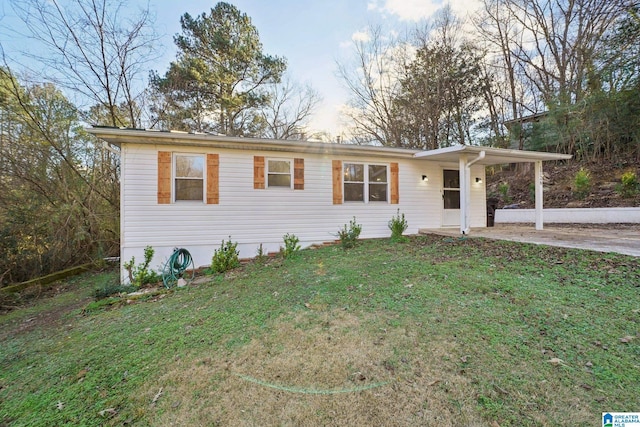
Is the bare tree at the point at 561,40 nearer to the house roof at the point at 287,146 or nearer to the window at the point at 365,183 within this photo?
the house roof at the point at 287,146

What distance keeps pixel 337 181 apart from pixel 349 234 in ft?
4.98

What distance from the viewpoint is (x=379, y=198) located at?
7934 millimetres

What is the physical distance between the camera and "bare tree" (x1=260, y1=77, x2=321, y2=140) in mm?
15133

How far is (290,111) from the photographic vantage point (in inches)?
632

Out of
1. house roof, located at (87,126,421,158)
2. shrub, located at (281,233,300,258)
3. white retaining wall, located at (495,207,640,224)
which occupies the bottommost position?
shrub, located at (281,233,300,258)

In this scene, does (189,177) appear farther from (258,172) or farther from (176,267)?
(176,267)

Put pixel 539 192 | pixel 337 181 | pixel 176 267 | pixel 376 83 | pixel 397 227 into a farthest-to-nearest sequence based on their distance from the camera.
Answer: pixel 376 83 → pixel 539 192 → pixel 337 181 → pixel 397 227 → pixel 176 267

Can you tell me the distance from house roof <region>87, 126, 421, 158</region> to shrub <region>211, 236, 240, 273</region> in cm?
236

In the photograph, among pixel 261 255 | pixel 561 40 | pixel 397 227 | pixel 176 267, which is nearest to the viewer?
pixel 176 267

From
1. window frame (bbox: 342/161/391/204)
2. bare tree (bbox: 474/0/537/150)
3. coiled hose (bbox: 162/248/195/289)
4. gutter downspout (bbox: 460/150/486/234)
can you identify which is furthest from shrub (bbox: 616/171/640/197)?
coiled hose (bbox: 162/248/195/289)

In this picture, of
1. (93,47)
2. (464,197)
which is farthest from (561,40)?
(93,47)

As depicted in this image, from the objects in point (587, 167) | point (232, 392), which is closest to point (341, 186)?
point (232, 392)

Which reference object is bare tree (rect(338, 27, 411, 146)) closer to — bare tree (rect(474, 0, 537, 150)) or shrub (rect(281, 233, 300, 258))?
bare tree (rect(474, 0, 537, 150))

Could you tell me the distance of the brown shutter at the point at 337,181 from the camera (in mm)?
7449
